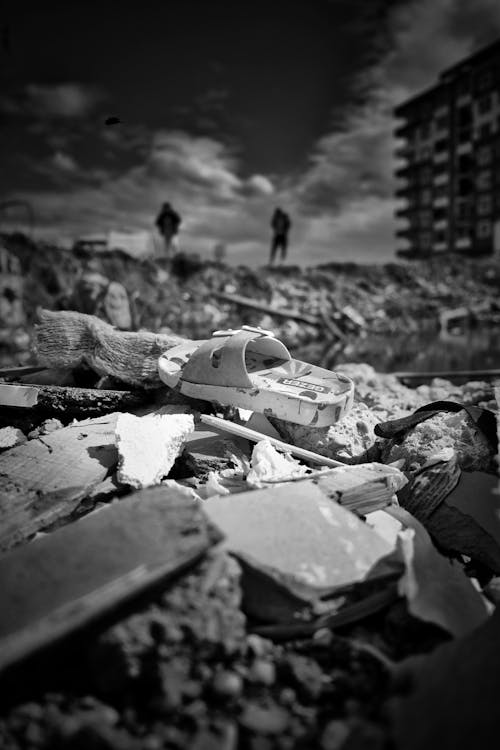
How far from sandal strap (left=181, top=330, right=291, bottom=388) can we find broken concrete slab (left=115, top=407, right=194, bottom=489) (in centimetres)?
28

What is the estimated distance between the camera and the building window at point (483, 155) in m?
29.0

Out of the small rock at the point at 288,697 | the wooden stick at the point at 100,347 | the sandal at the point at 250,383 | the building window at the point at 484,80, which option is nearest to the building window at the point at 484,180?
the building window at the point at 484,80

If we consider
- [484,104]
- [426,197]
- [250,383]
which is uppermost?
[484,104]

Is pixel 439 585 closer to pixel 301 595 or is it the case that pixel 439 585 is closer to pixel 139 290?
pixel 301 595

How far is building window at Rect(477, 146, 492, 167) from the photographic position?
29041mm

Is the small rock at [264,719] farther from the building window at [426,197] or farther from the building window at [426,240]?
the building window at [426,197]

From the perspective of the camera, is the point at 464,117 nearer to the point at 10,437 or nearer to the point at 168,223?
the point at 168,223

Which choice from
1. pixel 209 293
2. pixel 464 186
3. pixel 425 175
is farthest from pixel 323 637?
pixel 425 175

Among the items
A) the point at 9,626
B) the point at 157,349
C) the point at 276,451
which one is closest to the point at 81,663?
the point at 9,626

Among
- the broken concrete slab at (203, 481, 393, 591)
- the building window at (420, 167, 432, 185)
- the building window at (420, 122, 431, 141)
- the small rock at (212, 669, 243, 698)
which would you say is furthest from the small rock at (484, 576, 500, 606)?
the building window at (420, 122, 431, 141)

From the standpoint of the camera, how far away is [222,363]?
2.32 meters

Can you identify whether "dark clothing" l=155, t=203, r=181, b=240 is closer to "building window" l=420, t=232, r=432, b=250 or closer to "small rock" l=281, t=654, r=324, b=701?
"small rock" l=281, t=654, r=324, b=701

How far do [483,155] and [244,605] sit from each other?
117 ft

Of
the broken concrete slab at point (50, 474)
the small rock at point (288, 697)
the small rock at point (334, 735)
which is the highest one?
the broken concrete slab at point (50, 474)
